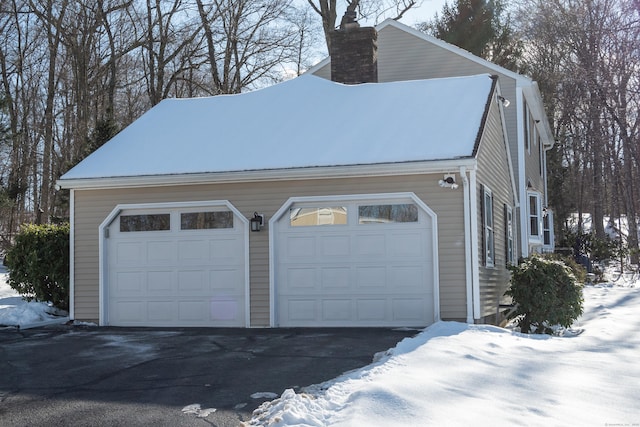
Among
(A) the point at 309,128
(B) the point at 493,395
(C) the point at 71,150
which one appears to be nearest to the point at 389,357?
(B) the point at 493,395

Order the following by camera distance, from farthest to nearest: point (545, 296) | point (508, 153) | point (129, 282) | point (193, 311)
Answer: point (508, 153) < point (129, 282) < point (193, 311) < point (545, 296)

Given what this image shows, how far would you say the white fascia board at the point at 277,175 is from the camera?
35.3 feet

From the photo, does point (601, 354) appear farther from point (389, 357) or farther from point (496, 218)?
point (496, 218)

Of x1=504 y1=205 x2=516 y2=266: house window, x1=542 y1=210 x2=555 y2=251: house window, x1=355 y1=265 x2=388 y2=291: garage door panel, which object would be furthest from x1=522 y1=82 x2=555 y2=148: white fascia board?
x1=355 y1=265 x2=388 y2=291: garage door panel

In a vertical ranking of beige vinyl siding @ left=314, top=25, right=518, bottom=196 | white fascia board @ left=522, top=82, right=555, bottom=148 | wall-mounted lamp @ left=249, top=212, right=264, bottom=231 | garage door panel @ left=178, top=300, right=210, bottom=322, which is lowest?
garage door panel @ left=178, top=300, right=210, bottom=322

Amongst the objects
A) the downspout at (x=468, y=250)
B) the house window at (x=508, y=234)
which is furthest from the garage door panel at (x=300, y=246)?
the house window at (x=508, y=234)

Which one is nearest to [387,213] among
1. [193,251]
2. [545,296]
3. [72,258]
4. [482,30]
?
[545,296]

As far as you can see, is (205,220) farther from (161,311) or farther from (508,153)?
(508,153)

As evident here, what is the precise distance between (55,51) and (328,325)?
70.0ft

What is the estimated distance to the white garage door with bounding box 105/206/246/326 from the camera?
39.2ft

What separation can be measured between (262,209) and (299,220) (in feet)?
2.22

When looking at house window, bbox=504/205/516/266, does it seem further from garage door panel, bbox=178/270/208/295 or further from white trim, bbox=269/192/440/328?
garage door panel, bbox=178/270/208/295

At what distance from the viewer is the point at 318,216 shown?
38.1ft

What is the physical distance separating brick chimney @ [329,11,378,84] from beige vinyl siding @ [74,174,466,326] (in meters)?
4.72
